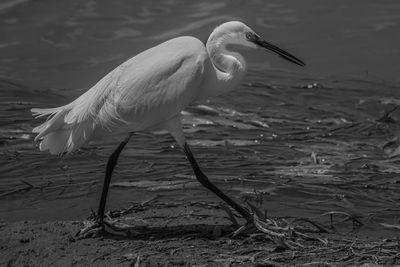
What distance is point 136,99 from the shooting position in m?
7.00

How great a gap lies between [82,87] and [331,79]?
3.38 metres

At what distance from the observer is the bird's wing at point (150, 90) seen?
6961 millimetres

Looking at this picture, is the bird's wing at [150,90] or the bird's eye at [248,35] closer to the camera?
the bird's wing at [150,90]

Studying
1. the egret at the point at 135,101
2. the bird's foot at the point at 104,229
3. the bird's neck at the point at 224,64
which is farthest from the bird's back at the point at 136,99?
the bird's foot at the point at 104,229

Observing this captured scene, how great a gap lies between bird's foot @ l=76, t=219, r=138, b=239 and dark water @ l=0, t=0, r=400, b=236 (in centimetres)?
75

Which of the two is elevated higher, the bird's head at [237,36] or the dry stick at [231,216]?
the bird's head at [237,36]

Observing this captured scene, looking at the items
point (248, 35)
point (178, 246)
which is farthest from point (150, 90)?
point (178, 246)

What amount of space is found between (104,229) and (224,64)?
1639mm

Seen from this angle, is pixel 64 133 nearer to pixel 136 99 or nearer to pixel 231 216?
pixel 136 99

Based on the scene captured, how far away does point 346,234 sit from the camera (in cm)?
704

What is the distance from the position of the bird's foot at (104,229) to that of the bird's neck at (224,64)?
4.35 ft

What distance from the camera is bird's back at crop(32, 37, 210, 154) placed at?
6.96 m

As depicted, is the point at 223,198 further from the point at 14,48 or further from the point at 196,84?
the point at 14,48

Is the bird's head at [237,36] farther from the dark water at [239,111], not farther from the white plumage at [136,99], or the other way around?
the dark water at [239,111]
